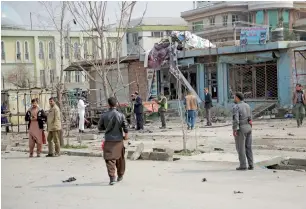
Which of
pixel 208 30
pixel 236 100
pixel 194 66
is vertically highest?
pixel 208 30

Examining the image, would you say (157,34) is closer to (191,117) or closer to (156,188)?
(191,117)

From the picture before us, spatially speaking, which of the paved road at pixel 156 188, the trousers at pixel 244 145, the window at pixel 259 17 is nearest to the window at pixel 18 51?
the window at pixel 259 17

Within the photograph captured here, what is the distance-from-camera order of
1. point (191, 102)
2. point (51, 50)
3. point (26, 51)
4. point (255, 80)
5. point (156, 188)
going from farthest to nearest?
point (26, 51)
point (51, 50)
point (255, 80)
point (191, 102)
point (156, 188)

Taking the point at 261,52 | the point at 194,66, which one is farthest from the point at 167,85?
the point at 261,52

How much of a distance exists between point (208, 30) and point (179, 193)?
145 ft

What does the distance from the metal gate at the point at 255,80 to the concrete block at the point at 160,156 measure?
14.4 metres

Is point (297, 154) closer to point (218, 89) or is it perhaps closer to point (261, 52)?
point (261, 52)

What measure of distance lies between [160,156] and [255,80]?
15.6m

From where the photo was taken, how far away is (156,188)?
8414mm

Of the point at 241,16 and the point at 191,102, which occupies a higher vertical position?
the point at 241,16

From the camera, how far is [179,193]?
7891 millimetres

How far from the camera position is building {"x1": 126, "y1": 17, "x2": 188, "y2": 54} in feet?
174

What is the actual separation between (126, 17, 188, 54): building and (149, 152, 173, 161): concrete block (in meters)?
37.9

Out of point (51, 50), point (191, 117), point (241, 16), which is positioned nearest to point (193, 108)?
point (191, 117)
